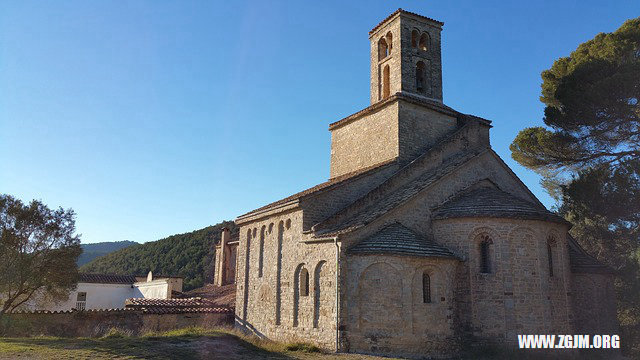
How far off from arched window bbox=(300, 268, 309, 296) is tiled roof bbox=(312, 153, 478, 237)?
1.49 meters

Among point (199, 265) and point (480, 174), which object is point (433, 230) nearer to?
point (480, 174)

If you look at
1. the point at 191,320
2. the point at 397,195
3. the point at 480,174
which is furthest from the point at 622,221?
the point at 191,320

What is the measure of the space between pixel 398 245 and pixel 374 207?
2383 millimetres

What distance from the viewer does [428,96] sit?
800 inches

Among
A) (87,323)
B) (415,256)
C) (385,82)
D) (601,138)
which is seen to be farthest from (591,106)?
(87,323)

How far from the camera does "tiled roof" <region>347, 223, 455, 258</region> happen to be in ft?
44.9

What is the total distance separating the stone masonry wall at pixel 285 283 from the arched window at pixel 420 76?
844 cm

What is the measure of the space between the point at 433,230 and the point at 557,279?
163 inches

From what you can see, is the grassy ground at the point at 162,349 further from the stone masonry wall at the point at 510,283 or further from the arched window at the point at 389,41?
the arched window at the point at 389,41

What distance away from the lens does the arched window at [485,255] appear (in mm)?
14719

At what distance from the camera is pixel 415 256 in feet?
45.4

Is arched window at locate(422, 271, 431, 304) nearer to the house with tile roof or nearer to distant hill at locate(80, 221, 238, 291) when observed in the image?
the house with tile roof

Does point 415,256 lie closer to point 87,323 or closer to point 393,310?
point 393,310

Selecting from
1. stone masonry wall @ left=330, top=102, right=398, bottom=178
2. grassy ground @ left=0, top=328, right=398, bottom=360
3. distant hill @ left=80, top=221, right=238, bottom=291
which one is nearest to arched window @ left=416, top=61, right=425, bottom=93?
stone masonry wall @ left=330, top=102, right=398, bottom=178
